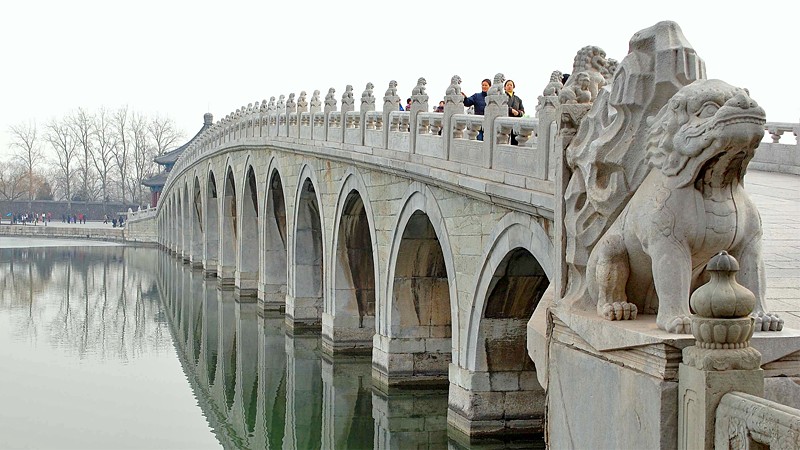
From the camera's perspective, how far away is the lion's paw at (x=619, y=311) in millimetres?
5680

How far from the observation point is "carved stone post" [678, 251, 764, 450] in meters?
4.38

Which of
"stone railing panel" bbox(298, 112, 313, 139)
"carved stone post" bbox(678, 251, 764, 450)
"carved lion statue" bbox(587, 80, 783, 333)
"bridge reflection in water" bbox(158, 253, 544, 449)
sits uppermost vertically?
"stone railing panel" bbox(298, 112, 313, 139)

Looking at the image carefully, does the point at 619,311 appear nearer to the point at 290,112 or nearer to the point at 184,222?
the point at 290,112

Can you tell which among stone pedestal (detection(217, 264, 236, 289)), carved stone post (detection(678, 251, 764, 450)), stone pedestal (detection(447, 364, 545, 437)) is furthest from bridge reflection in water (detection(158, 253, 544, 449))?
carved stone post (detection(678, 251, 764, 450))

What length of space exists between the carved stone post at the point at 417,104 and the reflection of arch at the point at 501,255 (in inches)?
121

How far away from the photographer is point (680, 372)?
4816mm

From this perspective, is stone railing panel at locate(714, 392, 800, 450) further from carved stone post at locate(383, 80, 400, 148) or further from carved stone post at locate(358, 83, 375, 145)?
carved stone post at locate(358, 83, 375, 145)

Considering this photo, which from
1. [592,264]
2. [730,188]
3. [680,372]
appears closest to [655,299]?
[592,264]

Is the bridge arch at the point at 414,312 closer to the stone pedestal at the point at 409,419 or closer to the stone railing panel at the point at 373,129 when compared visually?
the stone pedestal at the point at 409,419

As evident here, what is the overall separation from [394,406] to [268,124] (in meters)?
Result: 12.8

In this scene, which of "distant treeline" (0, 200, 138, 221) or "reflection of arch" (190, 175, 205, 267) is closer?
"reflection of arch" (190, 175, 205, 267)

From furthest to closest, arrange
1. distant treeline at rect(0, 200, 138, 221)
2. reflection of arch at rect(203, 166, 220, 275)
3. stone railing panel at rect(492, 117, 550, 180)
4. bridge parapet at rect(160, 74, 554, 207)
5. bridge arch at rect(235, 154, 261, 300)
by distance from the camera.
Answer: distant treeline at rect(0, 200, 138, 221), reflection of arch at rect(203, 166, 220, 275), bridge arch at rect(235, 154, 261, 300), bridge parapet at rect(160, 74, 554, 207), stone railing panel at rect(492, 117, 550, 180)

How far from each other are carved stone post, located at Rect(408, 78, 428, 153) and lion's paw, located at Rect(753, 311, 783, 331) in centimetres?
932

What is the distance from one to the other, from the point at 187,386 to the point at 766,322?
13089 millimetres
